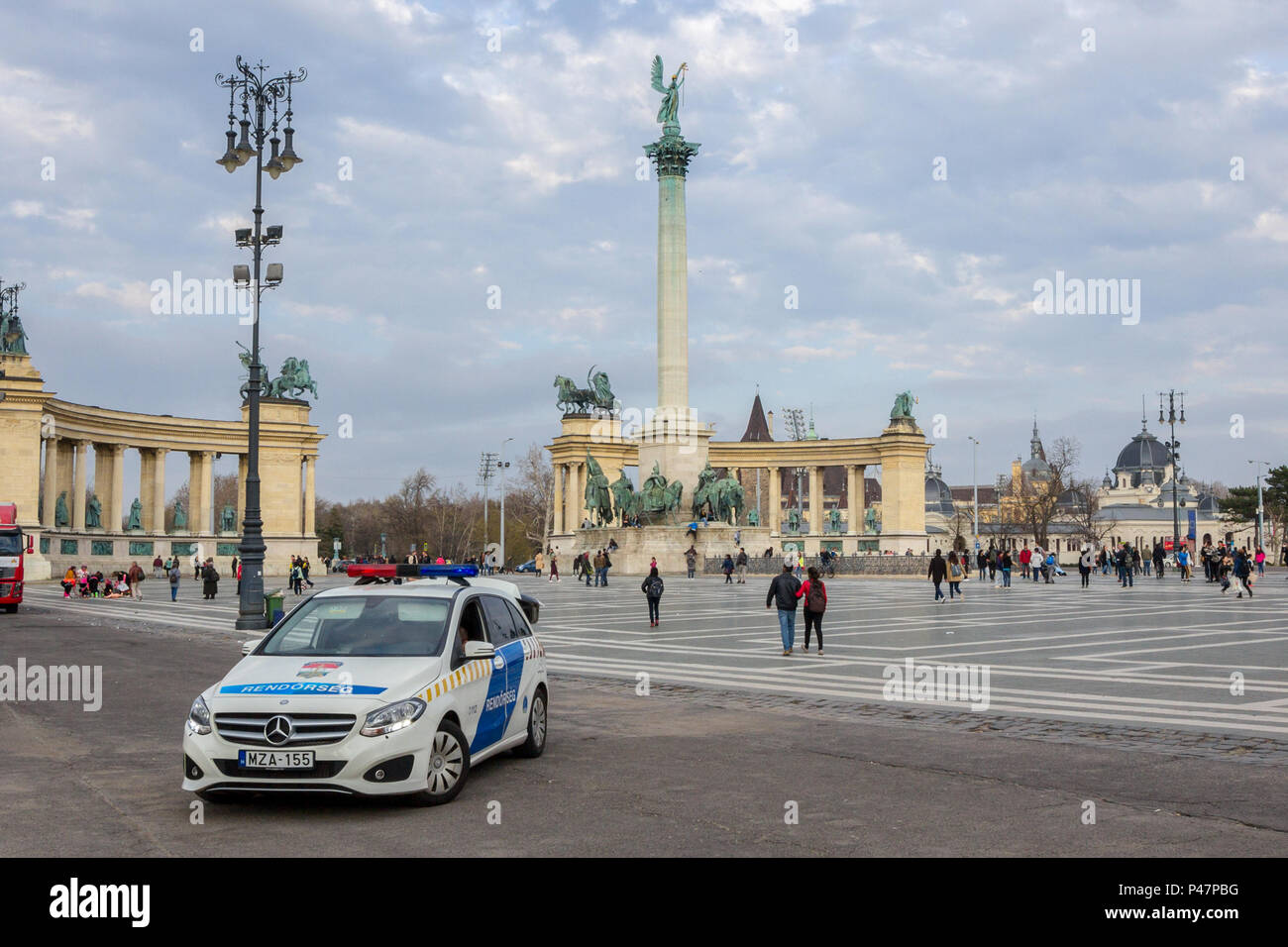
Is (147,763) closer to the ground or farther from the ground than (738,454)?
closer to the ground

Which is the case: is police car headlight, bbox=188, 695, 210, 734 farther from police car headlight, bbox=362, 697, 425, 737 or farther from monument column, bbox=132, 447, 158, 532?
monument column, bbox=132, 447, 158, 532

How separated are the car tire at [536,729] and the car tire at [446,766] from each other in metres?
1.62

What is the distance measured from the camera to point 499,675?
927 centimetres

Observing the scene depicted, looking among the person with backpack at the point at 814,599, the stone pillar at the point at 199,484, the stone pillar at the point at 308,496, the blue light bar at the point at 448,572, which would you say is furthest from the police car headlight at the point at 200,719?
the stone pillar at the point at 308,496

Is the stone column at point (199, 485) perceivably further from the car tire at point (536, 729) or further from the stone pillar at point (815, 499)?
the car tire at point (536, 729)

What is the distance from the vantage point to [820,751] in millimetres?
10414

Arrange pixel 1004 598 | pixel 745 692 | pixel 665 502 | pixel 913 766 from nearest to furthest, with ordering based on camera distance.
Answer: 1. pixel 913 766
2. pixel 745 692
3. pixel 1004 598
4. pixel 665 502

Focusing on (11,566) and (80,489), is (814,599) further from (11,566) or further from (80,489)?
(80,489)

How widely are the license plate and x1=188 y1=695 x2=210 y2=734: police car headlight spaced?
1.35 ft

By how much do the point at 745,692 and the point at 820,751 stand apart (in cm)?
436

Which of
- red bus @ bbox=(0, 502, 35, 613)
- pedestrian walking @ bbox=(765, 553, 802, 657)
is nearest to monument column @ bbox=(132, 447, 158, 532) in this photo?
red bus @ bbox=(0, 502, 35, 613)

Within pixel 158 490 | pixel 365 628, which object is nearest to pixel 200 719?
pixel 365 628
